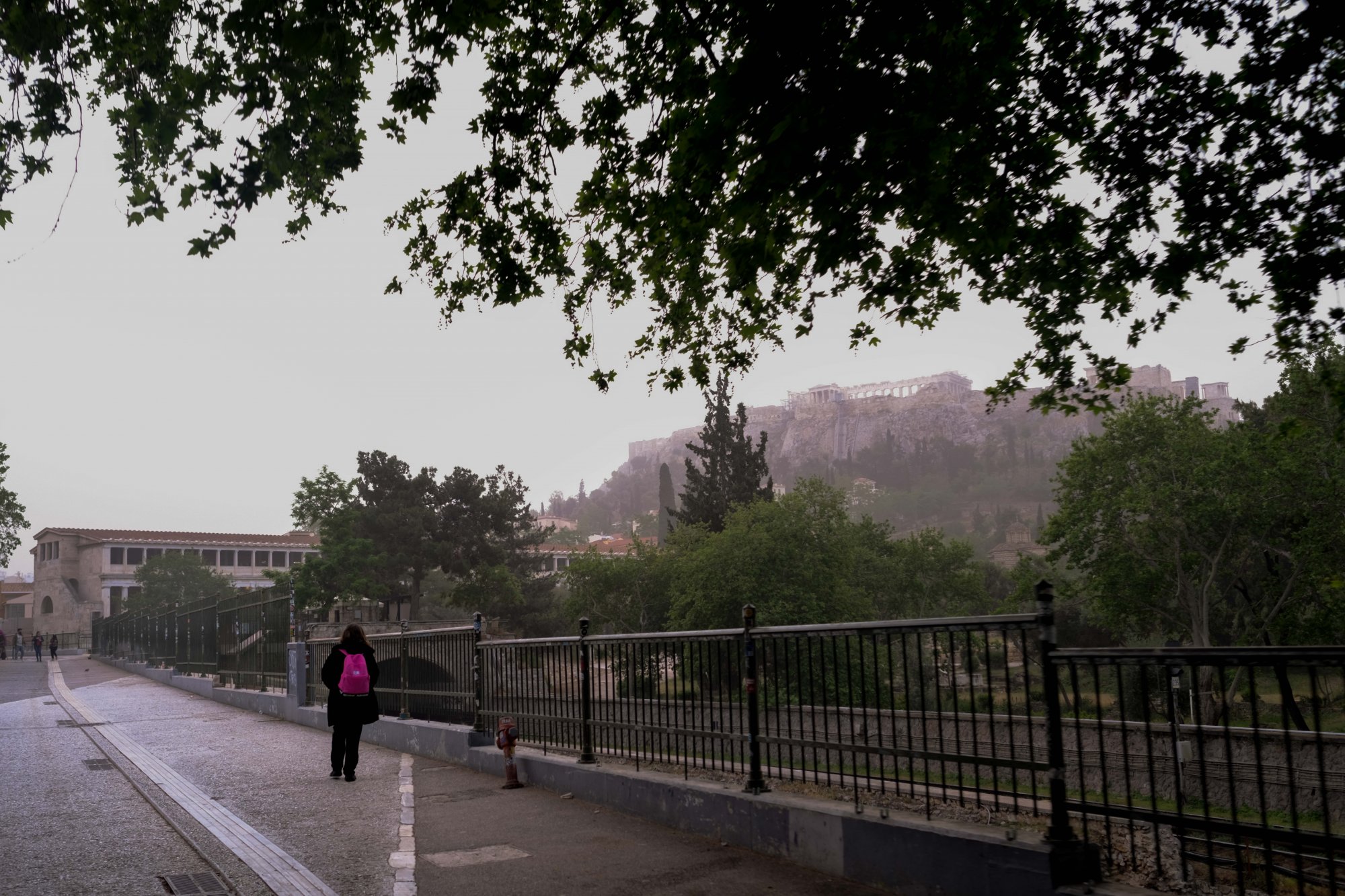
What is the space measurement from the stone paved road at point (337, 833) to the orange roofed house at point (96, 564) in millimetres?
102360

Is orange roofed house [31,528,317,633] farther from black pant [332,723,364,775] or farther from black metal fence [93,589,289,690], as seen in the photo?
black pant [332,723,364,775]

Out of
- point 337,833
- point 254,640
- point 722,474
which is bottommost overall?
point 337,833

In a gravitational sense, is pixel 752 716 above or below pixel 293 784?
above

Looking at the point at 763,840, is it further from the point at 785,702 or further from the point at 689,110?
the point at 689,110

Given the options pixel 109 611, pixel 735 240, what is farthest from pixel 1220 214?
pixel 109 611

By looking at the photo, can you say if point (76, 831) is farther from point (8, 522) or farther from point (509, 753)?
point (8, 522)

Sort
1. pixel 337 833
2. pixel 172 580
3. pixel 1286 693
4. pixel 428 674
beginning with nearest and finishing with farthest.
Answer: pixel 1286 693 < pixel 337 833 < pixel 428 674 < pixel 172 580

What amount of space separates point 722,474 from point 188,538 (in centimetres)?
7360

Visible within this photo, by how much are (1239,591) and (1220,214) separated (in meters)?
46.8

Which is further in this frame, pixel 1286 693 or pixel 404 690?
pixel 404 690

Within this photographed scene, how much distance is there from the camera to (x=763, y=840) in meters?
7.04

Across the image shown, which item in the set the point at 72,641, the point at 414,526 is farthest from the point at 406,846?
the point at 72,641

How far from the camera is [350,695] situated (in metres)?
11.9

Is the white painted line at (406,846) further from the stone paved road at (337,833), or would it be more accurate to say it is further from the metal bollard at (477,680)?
the metal bollard at (477,680)
